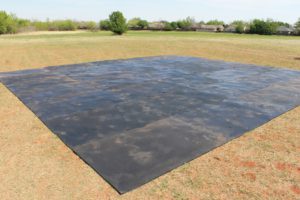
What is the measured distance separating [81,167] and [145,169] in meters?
1.28

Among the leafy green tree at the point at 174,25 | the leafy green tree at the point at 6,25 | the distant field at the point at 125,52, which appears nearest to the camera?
the distant field at the point at 125,52

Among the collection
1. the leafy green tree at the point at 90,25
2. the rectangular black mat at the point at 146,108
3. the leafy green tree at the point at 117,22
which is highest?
the leafy green tree at the point at 90,25

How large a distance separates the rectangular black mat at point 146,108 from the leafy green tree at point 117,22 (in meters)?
41.9

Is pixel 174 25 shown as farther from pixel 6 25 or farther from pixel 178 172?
pixel 178 172

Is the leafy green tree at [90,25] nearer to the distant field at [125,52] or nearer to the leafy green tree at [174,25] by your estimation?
the leafy green tree at [174,25]

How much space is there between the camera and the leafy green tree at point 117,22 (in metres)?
54.8

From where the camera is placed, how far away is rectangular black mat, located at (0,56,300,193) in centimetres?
549

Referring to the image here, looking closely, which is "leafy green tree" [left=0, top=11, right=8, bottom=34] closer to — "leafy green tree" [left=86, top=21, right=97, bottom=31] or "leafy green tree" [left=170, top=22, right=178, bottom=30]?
"leafy green tree" [left=86, top=21, right=97, bottom=31]

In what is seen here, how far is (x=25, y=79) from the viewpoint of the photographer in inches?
487

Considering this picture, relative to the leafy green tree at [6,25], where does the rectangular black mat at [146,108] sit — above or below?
below

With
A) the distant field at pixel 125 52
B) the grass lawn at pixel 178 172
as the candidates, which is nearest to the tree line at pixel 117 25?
the distant field at pixel 125 52

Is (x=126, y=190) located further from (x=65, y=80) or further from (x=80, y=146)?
(x=65, y=80)

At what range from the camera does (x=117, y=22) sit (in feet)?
179

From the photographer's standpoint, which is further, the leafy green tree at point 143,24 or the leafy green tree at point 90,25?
A: the leafy green tree at point 90,25
